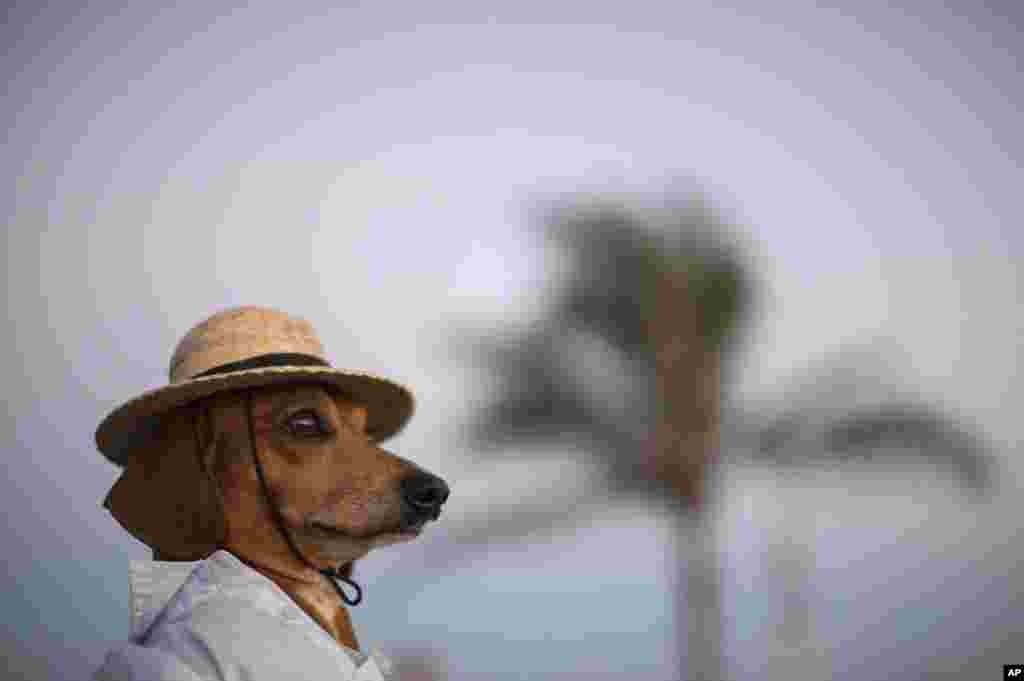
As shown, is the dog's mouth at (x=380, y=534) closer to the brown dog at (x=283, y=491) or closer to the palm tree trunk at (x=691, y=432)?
the brown dog at (x=283, y=491)

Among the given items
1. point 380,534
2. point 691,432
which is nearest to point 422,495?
point 380,534

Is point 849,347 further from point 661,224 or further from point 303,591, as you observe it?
point 303,591

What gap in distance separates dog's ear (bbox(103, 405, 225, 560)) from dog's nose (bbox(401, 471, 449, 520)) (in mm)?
400

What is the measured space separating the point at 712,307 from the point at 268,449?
610cm

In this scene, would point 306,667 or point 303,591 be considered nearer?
point 306,667

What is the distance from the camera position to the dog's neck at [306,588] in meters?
2.53

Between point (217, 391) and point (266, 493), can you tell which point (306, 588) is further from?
point (217, 391)

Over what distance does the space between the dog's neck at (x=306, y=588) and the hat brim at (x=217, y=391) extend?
352 millimetres

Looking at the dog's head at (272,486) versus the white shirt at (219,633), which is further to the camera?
the dog's head at (272,486)

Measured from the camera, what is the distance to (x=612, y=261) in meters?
8.37

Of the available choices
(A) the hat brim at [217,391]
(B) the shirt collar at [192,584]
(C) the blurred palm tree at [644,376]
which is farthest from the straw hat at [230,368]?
(C) the blurred palm tree at [644,376]

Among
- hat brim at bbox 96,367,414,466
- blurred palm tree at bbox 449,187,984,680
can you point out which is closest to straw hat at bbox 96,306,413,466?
hat brim at bbox 96,367,414,466

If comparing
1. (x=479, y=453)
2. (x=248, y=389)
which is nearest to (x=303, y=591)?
(x=248, y=389)

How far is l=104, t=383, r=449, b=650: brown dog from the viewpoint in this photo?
8.25 feet
